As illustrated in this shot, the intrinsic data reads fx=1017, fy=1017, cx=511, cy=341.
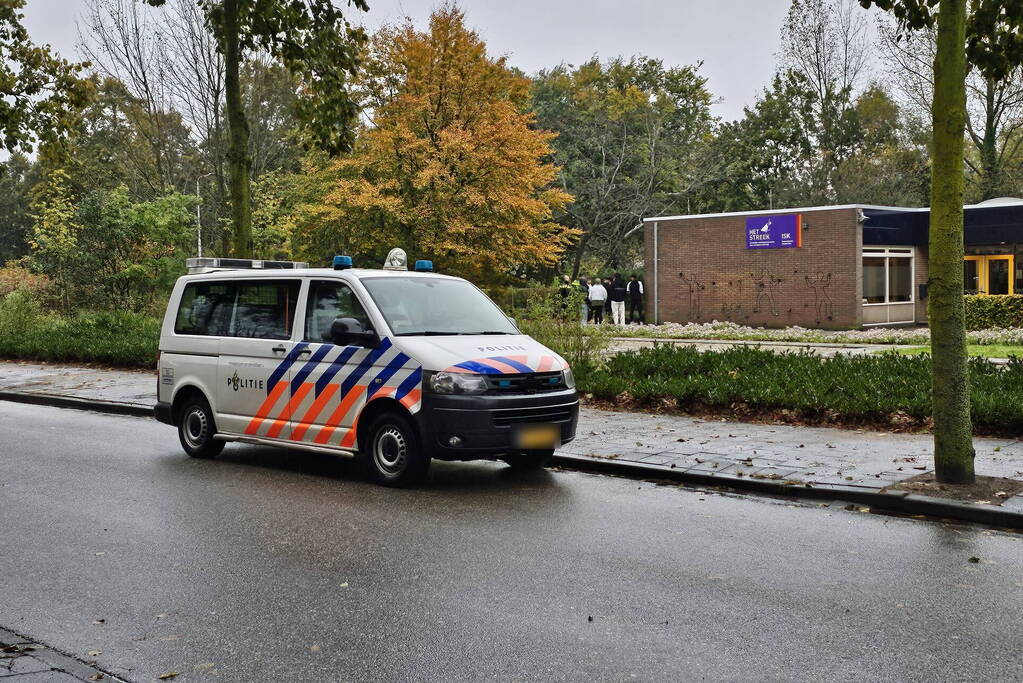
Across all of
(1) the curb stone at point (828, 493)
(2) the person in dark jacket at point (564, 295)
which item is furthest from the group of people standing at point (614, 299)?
(1) the curb stone at point (828, 493)

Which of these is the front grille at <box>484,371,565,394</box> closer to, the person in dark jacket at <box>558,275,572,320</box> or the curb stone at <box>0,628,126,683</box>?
the curb stone at <box>0,628,126,683</box>

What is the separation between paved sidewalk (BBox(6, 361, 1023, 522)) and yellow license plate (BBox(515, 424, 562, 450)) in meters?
1.01

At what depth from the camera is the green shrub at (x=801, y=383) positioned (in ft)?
36.5

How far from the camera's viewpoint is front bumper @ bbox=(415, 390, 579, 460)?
323 inches

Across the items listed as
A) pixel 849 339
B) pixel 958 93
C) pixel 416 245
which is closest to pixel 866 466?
pixel 958 93

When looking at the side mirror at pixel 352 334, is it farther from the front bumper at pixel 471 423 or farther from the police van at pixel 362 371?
the front bumper at pixel 471 423

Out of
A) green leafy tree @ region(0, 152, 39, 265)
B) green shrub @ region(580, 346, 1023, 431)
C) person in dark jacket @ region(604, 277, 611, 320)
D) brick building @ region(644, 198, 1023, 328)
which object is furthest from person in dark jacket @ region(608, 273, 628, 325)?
green leafy tree @ region(0, 152, 39, 265)

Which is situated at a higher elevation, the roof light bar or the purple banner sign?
the purple banner sign

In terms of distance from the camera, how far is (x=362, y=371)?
8758 millimetres

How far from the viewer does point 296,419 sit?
30.6 feet

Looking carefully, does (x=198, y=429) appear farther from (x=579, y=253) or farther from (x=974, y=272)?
(x=579, y=253)

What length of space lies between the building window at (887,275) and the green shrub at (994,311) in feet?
12.9

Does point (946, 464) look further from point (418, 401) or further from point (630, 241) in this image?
point (630, 241)

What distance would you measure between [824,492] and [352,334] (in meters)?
4.09
